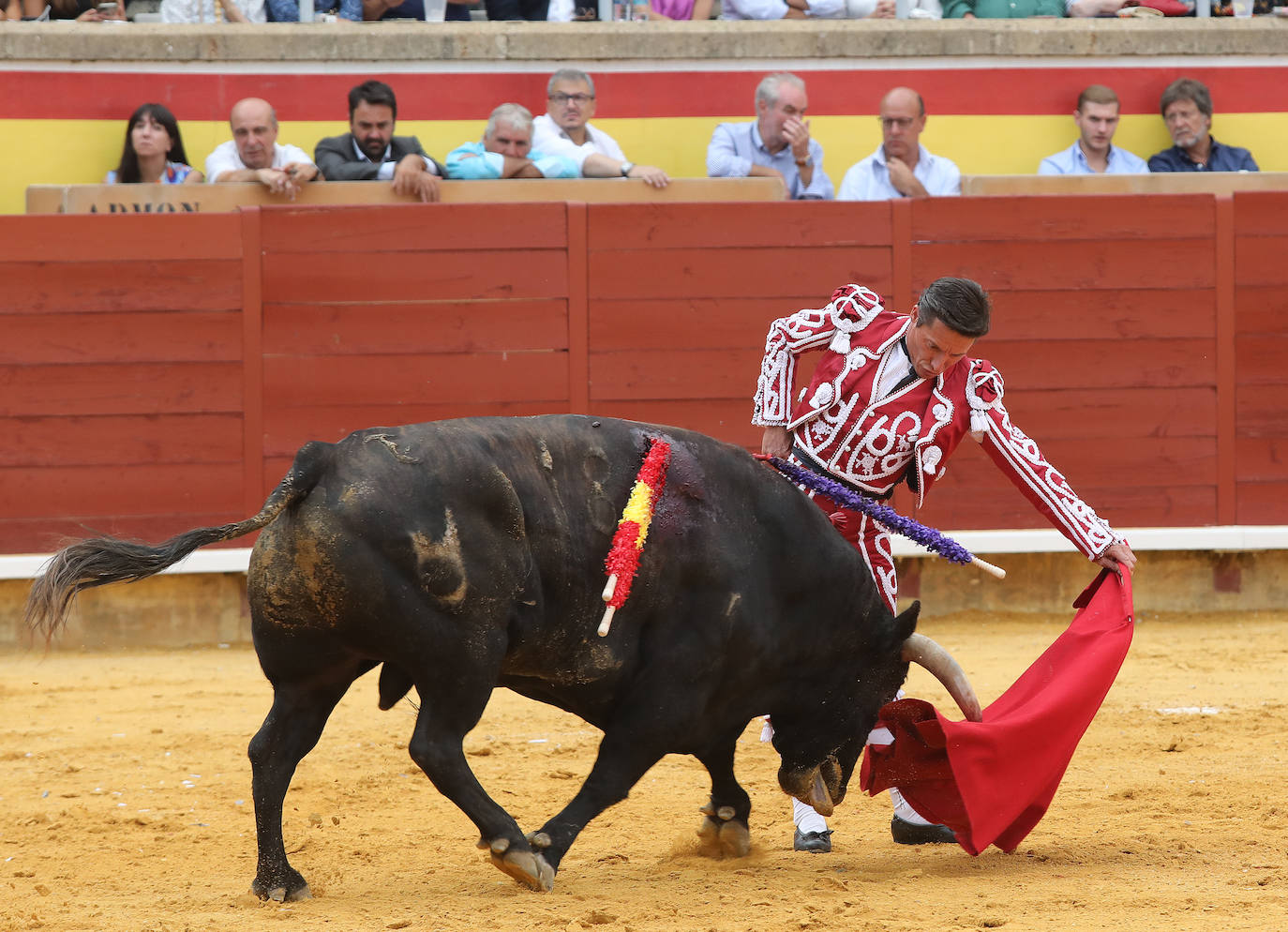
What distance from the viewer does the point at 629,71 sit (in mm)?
7559

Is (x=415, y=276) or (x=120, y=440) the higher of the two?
(x=415, y=276)

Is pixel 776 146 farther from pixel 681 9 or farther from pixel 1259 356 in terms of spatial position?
pixel 1259 356

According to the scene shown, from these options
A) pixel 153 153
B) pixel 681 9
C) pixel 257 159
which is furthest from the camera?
pixel 681 9

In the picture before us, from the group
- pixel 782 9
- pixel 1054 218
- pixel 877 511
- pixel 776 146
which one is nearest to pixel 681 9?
pixel 782 9

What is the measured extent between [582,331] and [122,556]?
3744mm

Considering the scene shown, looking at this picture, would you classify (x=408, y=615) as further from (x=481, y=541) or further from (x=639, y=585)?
(x=639, y=585)

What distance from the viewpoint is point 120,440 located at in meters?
6.56

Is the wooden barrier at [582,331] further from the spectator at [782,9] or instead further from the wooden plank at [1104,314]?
the spectator at [782,9]

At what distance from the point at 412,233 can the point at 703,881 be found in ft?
12.6

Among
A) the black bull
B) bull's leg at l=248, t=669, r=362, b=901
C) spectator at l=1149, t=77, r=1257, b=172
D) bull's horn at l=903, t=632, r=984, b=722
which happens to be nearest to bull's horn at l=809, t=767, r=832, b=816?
the black bull

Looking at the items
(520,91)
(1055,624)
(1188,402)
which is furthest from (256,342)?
(1188,402)

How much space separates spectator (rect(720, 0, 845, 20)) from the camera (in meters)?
7.90

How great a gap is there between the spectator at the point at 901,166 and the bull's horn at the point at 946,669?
3.62m

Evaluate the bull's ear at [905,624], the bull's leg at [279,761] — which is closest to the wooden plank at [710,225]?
the bull's ear at [905,624]
